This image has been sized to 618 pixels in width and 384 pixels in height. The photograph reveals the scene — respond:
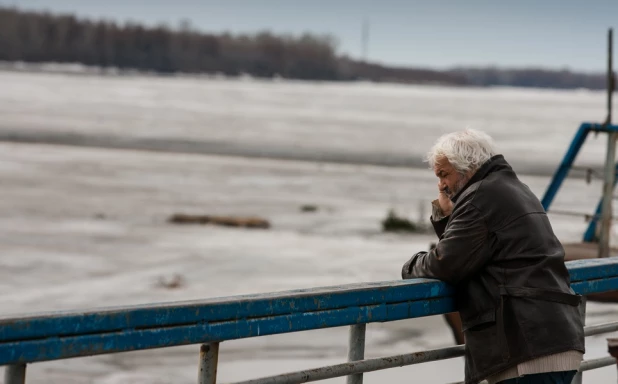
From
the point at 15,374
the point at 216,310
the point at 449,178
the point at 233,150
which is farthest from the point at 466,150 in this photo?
the point at 233,150

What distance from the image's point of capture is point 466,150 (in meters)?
2.85

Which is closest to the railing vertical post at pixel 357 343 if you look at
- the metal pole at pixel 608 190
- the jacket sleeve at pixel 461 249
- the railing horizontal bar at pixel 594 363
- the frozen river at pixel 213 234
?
the jacket sleeve at pixel 461 249

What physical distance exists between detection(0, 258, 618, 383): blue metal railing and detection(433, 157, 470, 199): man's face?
34cm

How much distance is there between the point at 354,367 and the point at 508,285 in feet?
1.66

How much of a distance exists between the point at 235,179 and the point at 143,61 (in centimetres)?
17268

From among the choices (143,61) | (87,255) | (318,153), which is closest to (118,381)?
(87,255)

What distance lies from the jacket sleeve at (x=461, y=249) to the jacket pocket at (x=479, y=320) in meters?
0.11

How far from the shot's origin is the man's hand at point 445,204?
296 centimetres

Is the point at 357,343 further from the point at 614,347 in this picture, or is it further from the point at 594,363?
the point at 594,363

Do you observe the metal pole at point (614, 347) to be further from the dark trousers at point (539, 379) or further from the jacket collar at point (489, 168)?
the jacket collar at point (489, 168)

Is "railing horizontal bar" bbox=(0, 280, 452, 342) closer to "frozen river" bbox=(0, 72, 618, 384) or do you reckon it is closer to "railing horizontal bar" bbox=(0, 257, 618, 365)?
"railing horizontal bar" bbox=(0, 257, 618, 365)

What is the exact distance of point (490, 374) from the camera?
2.63 meters

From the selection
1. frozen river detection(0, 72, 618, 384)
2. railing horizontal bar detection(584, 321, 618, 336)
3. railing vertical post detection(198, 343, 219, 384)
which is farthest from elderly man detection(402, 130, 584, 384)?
frozen river detection(0, 72, 618, 384)

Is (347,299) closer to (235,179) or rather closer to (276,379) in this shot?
(276,379)
